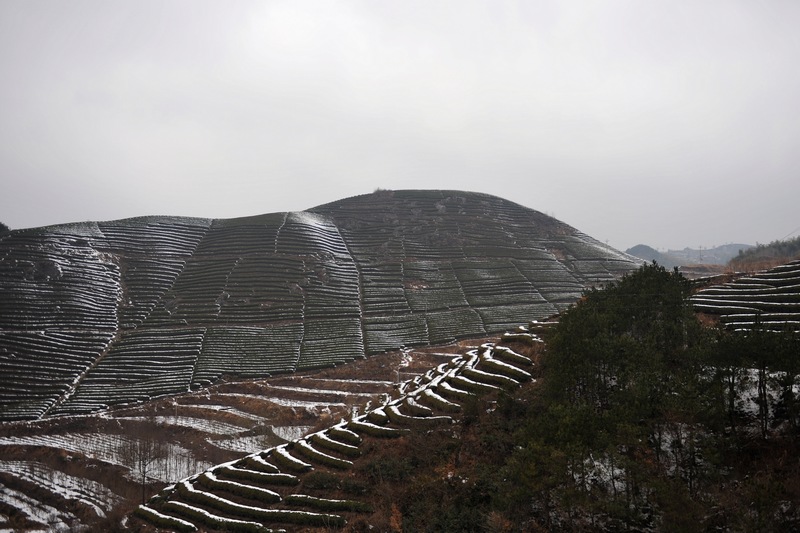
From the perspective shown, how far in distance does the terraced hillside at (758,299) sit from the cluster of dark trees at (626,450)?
27.5 ft

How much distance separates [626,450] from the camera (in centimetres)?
2164

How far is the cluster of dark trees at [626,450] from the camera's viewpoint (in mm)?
18234

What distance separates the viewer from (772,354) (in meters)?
21.1

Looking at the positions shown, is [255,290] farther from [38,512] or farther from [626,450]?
[626,450]

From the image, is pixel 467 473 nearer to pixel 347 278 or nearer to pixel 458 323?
pixel 458 323

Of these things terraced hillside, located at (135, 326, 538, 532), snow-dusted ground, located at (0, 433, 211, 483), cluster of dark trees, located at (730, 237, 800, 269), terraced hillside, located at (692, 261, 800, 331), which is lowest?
snow-dusted ground, located at (0, 433, 211, 483)

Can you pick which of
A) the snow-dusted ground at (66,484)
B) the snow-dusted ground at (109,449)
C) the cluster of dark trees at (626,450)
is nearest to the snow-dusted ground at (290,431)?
the snow-dusted ground at (109,449)

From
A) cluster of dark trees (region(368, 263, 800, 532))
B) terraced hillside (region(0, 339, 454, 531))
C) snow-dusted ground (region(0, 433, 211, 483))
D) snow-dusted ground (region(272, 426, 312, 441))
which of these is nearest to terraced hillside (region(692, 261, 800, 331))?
cluster of dark trees (region(368, 263, 800, 532))

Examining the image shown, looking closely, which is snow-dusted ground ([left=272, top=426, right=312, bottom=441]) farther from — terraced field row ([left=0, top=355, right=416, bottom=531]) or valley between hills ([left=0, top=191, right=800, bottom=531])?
valley between hills ([left=0, top=191, right=800, bottom=531])

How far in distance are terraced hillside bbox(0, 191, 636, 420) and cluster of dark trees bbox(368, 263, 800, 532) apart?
42620 mm

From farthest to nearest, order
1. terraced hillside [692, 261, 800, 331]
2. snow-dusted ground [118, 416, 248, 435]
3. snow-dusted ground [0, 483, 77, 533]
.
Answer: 1. snow-dusted ground [118, 416, 248, 435]
2. snow-dusted ground [0, 483, 77, 533]
3. terraced hillside [692, 261, 800, 331]

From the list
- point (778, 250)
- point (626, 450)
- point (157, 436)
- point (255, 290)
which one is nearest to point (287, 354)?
point (255, 290)

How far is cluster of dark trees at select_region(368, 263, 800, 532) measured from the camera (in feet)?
59.8

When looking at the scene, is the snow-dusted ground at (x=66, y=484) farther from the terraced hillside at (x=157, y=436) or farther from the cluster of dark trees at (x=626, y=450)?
the cluster of dark trees at (x=626, y=450)
